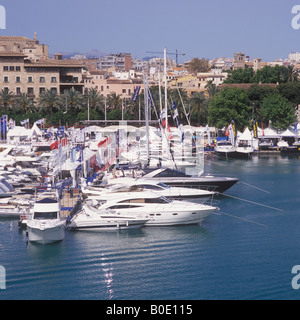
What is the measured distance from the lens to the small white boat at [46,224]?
26.4 metres

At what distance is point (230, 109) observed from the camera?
7469 centimetres

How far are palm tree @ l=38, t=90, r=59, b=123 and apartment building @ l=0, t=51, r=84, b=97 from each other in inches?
288

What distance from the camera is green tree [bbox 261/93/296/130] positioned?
74.4m

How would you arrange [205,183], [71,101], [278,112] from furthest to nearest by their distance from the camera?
[71,101] → [278,112] → [205,183]

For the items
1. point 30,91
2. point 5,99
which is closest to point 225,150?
point 5,99

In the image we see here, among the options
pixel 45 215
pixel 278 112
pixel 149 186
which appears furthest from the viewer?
pixel 278 112

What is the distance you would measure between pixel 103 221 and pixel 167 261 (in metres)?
5.46

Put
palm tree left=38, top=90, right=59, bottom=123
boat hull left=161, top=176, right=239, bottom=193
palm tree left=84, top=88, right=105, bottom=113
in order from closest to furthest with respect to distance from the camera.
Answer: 1. boat hull left=161, top=176, right=239, bottom=193
2. palm tree left=38, top=90, right=59, bottom=123
3. palm tree left=84, top=88, right=105, bottom=113

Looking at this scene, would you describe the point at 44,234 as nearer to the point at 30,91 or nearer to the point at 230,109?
the point at 230,109

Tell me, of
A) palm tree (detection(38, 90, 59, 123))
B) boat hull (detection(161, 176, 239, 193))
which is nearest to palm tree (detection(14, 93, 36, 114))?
palm tree (detection(38, 90, 59, 123))

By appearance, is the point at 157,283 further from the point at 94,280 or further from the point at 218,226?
the point at 218,226

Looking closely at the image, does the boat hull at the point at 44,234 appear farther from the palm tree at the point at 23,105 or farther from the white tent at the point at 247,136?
the palm tree at the point at 23,105

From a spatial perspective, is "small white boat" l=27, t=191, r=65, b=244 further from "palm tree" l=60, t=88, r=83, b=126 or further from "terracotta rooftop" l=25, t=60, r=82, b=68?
"terracotta rooftop" l=25, t=60, r=82, b=68

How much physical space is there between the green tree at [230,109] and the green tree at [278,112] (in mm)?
2301
